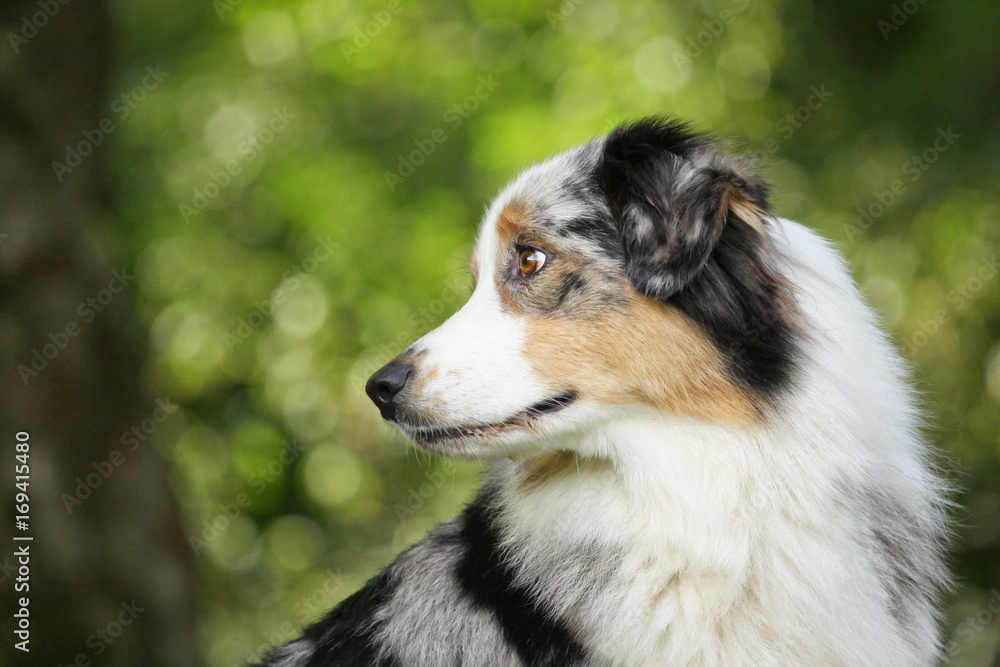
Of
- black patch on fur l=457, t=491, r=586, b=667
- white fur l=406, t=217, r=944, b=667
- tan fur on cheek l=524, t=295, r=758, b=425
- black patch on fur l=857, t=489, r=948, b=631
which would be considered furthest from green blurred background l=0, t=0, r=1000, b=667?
tan fur on cheek l=524, t=295, r=758, b=425

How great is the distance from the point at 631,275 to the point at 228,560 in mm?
8913

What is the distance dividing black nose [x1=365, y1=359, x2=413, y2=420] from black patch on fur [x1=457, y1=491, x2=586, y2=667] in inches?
22.2

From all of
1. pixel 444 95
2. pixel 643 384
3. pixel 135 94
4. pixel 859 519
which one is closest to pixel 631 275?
pixel 643 384

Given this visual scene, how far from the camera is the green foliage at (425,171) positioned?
662 centimetres

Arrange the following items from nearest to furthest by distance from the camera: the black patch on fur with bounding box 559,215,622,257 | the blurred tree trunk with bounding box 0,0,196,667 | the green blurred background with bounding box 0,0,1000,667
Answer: the black patch on fur with bounding box 559,215,622,257
the blurred tree trunk with bounding box 0,0,196,667
the green blurred background with bounding box 0,0,1000,667

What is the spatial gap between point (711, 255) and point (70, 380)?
175 inches

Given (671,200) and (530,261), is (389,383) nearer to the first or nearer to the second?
(530,261)

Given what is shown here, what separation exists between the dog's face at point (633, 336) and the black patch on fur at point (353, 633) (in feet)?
2.21

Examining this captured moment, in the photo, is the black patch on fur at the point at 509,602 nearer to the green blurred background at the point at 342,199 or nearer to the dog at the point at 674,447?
the dog at the point at 674,447

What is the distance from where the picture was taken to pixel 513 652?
2.63 metres

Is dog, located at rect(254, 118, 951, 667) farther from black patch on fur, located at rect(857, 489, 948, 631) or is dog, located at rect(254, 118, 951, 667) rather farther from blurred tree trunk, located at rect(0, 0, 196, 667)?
blurred tree trunk, located at rect(0, 0, 196, 667)

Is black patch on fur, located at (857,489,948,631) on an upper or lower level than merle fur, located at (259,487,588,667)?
upper

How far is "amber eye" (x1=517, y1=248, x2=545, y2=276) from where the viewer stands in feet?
9.39

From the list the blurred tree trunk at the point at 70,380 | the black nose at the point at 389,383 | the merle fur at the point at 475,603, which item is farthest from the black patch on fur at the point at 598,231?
the blurred tree trunk at the point at 70,380
